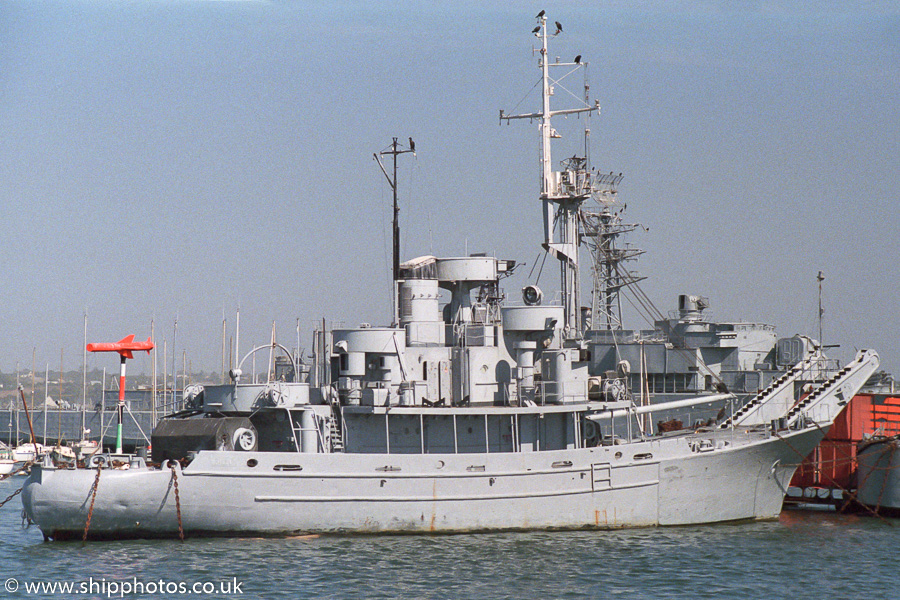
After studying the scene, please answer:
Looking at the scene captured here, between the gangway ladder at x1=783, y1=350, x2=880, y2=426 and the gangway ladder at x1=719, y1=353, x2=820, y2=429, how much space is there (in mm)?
784

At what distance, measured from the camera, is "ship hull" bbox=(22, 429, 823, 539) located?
2200 centimetres

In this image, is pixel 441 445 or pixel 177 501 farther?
pixel 441 445

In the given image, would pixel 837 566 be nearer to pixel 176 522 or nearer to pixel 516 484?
pixel 516 484

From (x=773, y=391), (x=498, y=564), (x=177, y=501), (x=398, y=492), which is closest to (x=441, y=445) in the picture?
(x=398, y=492)

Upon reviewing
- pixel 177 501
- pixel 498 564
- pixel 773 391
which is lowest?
pixel 498 564

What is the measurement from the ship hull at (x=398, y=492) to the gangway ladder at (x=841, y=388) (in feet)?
9.00

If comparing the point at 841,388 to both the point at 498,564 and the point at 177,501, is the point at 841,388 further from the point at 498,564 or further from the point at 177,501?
the point at 177,501

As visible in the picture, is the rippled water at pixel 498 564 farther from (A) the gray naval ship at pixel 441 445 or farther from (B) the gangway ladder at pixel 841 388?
(B) the gangway ladder at pixel 841 388

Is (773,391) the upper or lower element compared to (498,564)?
upper

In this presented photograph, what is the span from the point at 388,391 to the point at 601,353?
25634 mm

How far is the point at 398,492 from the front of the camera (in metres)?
23.0

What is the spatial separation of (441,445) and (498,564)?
4907 millimetres

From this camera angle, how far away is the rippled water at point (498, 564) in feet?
62.2

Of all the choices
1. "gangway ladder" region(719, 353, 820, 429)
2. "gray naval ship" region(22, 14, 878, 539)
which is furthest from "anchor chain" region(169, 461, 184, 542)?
"gangway ladder" region(719, 353, 820, 429)
